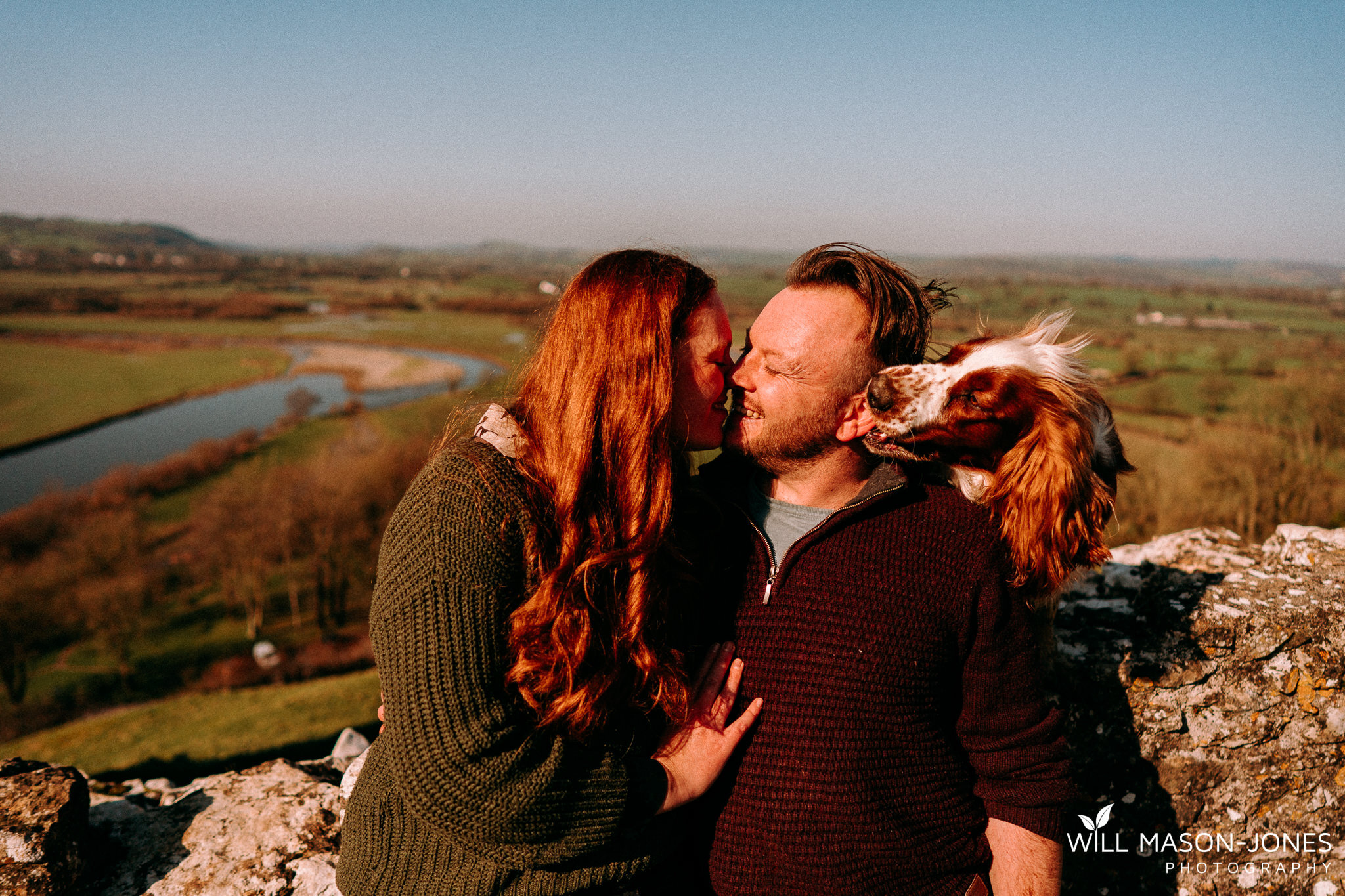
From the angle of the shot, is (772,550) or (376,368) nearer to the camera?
(772,550)

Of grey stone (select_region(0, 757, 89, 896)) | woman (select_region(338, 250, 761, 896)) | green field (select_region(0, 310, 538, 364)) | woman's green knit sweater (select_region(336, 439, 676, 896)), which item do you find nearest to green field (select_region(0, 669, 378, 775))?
grey stone (select_region(0, 757, 89, 896))

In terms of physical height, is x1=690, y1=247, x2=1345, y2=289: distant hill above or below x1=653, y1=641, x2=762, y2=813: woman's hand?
above

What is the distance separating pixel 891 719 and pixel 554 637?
135 centimetres

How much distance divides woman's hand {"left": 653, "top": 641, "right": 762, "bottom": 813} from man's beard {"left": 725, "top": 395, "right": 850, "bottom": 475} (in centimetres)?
92

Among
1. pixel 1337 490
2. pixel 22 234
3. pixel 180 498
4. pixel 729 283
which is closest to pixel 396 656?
pixel 1337 490

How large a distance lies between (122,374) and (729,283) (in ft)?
243

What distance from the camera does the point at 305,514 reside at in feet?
113

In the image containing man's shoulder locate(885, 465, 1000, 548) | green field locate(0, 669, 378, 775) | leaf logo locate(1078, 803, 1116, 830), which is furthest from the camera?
green field locate(0, 669, 378, 775)

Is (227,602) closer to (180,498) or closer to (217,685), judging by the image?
(217,685)

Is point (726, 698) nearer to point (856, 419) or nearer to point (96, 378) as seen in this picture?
point (856, 419)

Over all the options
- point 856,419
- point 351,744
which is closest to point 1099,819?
point 856,419

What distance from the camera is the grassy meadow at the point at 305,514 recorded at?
57.4 ft

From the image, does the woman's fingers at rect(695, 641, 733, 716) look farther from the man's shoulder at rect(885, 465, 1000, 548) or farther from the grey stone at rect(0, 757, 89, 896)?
the grey stone at rect(0, 757, 89, 896)

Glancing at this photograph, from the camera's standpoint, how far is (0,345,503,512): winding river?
181 ft
